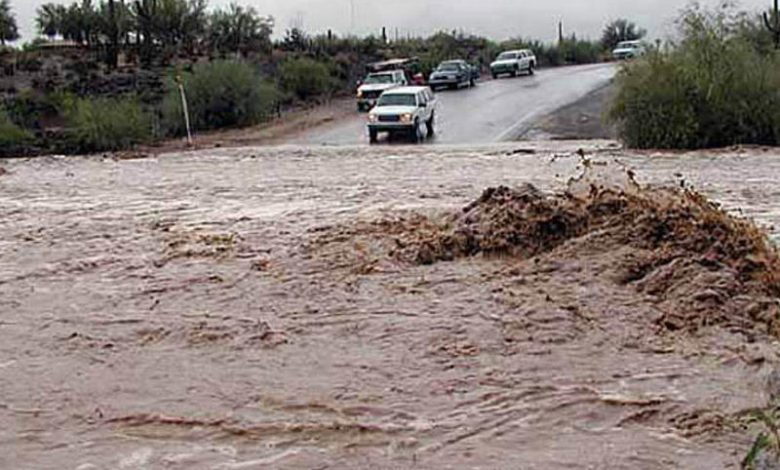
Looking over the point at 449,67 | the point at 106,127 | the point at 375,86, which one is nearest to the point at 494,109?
the point at 375,86

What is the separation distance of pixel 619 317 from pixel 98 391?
4.55 meters

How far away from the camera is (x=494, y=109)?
4794 centimetres

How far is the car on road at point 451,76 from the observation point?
5962 cm

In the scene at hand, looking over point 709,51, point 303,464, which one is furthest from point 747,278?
point 709,51

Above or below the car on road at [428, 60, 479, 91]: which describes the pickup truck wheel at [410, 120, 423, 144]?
below

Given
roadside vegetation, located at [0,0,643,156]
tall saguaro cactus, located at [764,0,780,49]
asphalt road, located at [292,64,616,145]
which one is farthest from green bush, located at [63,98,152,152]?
tall saguaro cactus, located at [764,0,780,49]

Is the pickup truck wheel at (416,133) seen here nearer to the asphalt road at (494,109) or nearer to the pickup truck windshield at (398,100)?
the asphalt road at (494,109)

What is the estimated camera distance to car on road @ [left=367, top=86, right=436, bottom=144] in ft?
123

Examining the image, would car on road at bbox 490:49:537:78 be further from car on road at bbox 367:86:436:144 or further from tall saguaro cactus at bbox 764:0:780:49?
car on road at bbox 367:86:436:144

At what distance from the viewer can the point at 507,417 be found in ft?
26.7

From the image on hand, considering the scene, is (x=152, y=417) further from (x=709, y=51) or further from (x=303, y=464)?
(x=709, y=51)

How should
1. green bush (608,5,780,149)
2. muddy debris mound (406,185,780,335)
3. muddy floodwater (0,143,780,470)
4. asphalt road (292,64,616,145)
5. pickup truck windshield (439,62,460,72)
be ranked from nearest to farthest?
1. muddy floodwater (0,143,780,470)
2. muddy debris mound (406,185,780,335)
3. green bush (608,5,780,149)
4. asphalt road (292,64,616,145)
5. pickup truck windshield (439,62,460,72)

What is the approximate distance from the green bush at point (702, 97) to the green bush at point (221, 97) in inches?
688

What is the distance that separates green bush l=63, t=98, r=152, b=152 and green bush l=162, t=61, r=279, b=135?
3.86 metres
